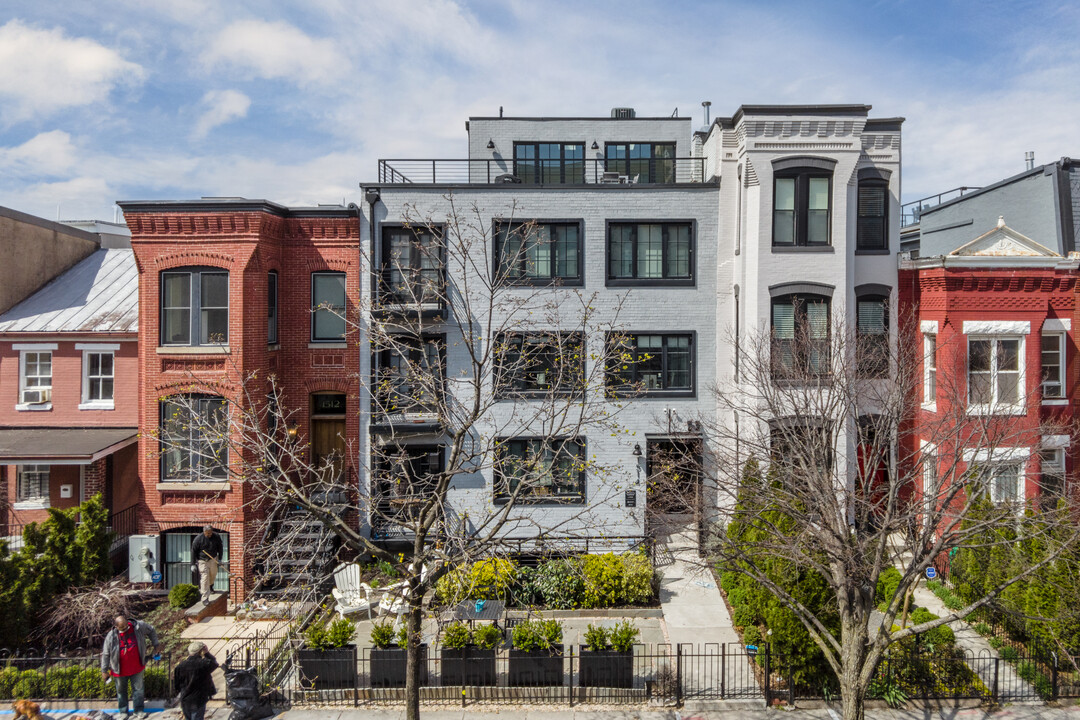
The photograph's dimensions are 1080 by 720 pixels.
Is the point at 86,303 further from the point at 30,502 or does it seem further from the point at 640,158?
the point at 640,158

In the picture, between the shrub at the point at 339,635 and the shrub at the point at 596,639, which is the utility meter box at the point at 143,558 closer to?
the shrub at the point at 339,635

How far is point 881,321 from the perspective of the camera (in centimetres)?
1955

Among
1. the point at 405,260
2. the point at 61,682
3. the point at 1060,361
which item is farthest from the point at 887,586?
the point at 61,682

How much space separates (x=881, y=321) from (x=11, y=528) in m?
25.2

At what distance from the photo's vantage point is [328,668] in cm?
1333

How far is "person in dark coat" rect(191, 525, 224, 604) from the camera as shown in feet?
58.4

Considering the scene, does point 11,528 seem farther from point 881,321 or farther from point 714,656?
point 881,321

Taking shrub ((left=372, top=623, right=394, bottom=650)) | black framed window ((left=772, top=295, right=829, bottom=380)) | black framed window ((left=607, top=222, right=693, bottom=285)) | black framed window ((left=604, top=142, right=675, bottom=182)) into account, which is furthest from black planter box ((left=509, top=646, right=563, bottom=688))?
black framed window ((left=604, top=142, right=675, bottom=182))

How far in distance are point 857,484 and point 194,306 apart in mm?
18897

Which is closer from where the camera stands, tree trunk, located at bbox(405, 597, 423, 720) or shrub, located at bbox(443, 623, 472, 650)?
tree trunk, located at bbox(405, 597, 423, 720)

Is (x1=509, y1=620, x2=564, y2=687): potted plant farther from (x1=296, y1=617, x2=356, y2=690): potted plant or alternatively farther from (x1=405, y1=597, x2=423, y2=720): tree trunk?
(x1=296, y1=617, x2=356, y2=690): potted plant

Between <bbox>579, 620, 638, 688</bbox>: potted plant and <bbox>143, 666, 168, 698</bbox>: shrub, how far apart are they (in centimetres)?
788

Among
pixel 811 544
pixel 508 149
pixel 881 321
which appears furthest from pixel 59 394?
pixel 881 321

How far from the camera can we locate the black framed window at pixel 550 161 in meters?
25.4
